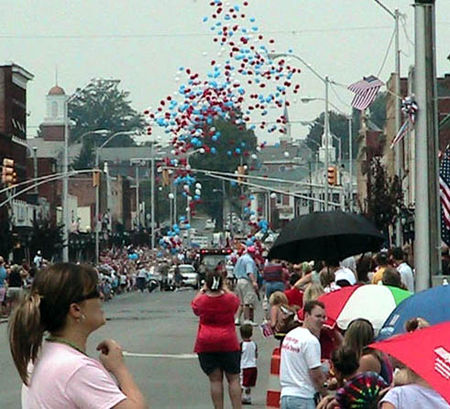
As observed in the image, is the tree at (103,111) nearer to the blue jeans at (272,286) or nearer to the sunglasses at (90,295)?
the blue jeans at (272,286)

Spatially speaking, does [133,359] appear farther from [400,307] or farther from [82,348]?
[82,348]

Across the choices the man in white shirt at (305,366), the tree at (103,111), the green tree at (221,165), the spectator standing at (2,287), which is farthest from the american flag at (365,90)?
the tree at (103,111)

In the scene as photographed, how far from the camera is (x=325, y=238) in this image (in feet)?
54.3

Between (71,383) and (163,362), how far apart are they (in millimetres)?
17613

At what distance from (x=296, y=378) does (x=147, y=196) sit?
167064 millimetres

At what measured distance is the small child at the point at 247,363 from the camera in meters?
17.4

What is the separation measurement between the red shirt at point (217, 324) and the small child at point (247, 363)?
77.4 inches

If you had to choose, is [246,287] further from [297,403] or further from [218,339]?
[297,403]

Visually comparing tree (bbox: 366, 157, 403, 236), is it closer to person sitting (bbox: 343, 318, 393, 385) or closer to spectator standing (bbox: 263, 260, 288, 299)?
spectator standing (bbox: 263, 260, 288, 299)

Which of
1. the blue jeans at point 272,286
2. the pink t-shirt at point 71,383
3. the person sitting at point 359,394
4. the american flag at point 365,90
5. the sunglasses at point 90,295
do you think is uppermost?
the american flag at point 365,90

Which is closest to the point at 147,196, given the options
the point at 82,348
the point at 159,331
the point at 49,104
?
the point at 49,104

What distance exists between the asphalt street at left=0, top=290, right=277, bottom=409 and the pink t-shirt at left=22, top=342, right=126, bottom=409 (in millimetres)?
11416

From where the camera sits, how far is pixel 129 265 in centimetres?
8762

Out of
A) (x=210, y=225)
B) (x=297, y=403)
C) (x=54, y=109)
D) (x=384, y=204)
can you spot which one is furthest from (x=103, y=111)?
(x=297, y=403)
